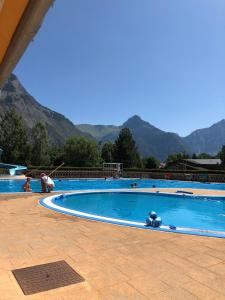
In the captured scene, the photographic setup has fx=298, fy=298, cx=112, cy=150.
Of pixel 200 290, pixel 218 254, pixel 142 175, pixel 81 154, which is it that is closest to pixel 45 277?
pixel 200 290

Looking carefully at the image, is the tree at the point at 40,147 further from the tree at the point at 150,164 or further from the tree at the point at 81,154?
the tree at the point at 150,164

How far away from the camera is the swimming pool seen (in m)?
12.7

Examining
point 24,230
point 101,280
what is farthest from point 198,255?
point 24,230

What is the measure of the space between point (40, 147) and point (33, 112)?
121534 mm

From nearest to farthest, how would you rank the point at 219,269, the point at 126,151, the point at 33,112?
the point at 219,269, the point at 126,151, the point at 33,112

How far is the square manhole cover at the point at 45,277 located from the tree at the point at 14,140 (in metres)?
40.1

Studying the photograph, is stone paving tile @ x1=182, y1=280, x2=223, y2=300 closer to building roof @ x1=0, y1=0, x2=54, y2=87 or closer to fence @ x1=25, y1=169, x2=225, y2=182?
building roof @ x1=0, y1=0, x2=54, y2=87

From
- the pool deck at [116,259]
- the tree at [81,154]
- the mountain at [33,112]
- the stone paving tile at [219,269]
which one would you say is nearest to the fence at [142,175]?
the tree at [81,154]

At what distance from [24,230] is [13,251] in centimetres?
152

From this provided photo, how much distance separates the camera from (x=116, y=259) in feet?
15.1

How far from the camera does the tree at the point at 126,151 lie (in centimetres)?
5675

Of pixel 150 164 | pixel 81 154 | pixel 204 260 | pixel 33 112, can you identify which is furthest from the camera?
pixel 33 112

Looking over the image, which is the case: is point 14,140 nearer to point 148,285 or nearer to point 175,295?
point 148,285

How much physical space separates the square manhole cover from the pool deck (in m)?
0.09
